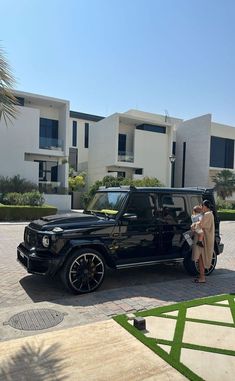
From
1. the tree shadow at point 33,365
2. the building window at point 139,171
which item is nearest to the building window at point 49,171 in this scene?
the building window at point 139,171

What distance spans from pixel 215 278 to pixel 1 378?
16.5ft

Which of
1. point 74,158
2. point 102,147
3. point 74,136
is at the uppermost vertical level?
point 74,136

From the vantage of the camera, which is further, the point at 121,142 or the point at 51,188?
the point at 121,142

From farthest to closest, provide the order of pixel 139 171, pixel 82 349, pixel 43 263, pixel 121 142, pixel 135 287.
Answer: pixel 121 142 → pixel 139 171 → pixel 135 287 → pixel 43 263 → pixel 82 349

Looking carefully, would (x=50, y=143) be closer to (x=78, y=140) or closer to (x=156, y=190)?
(x=78, y=140)

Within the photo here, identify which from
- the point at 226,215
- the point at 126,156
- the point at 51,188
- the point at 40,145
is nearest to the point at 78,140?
the point at 126,156

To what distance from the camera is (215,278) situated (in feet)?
23.1

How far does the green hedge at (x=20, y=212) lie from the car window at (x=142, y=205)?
1400cm

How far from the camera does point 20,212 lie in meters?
19.4

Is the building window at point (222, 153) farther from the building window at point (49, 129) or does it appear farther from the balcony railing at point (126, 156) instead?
the building window at point (49, 129)

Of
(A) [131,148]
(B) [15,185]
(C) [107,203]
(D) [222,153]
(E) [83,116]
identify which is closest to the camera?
(C) [107,203]

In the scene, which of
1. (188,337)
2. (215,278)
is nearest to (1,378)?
(188,337)

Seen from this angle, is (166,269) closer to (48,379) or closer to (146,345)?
(146,345)

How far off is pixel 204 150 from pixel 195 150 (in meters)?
1.37
